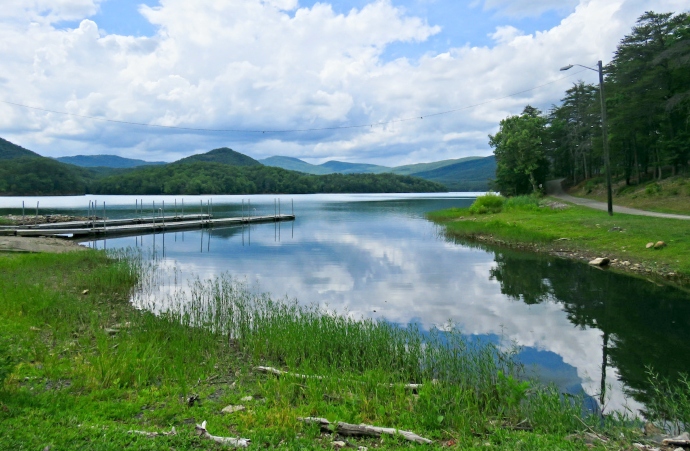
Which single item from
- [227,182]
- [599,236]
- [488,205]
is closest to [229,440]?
[599,236]

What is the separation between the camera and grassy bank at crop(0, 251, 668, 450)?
517cm

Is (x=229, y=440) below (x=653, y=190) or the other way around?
below

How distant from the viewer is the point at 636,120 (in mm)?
43250

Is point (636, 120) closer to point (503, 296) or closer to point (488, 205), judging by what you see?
point (488, 205)

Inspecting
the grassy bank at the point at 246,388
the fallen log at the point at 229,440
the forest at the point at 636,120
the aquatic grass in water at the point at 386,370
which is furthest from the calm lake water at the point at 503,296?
the forest at the point at 636,120

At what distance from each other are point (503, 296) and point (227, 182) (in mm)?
138447

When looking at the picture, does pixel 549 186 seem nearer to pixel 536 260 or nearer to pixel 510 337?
pixel 536 260

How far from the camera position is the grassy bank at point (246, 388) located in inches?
203

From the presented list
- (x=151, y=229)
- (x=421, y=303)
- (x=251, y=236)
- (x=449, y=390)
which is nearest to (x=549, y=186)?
(x=251, y=236)

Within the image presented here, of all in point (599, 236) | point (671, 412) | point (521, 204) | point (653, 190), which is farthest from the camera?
point (521, 204)

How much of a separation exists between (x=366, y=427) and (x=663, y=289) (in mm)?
13963

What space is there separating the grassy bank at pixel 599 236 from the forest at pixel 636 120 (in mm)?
14341

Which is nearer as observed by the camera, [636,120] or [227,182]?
[636,120]

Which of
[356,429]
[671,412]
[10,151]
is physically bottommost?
[671,412]
